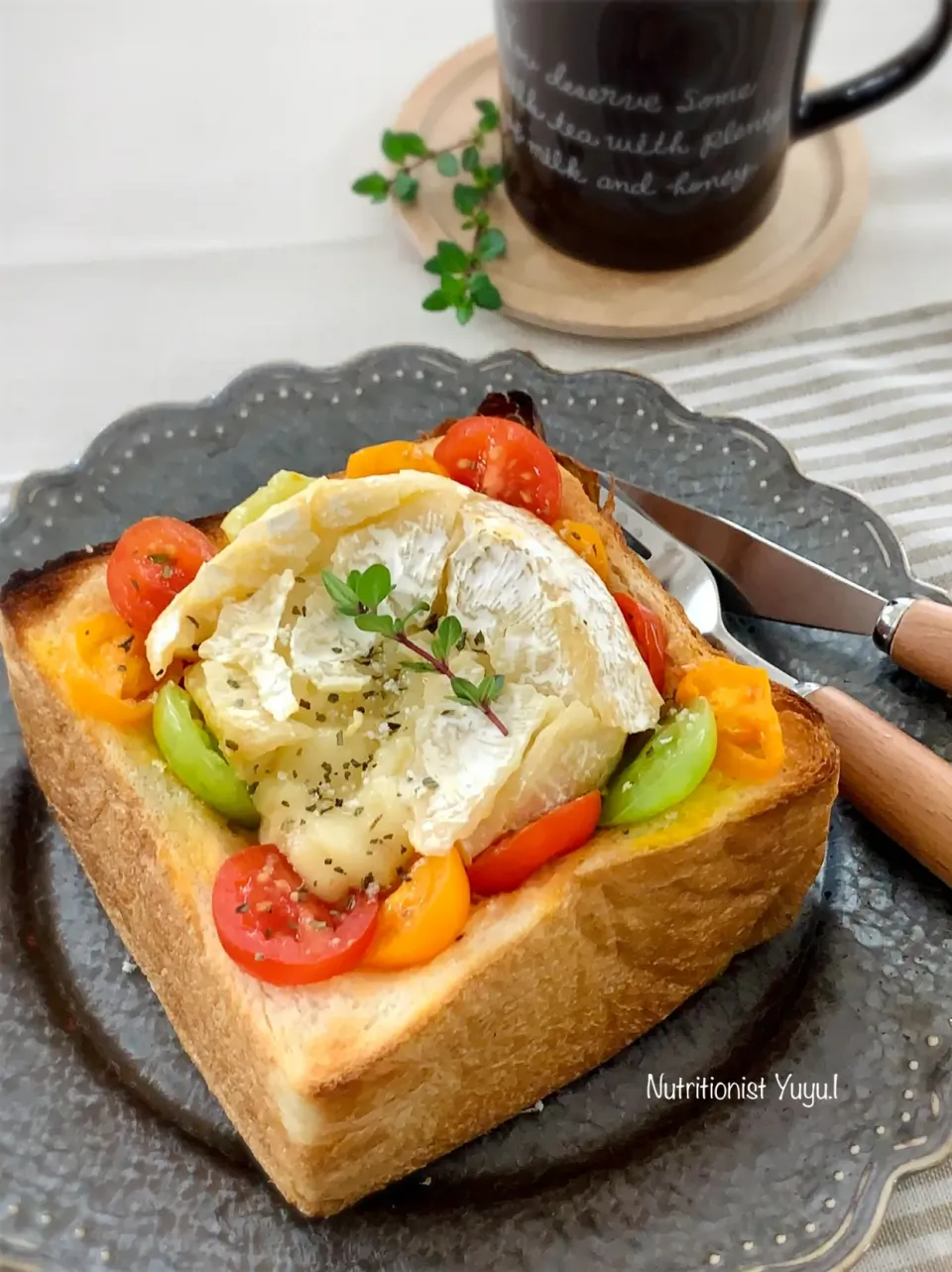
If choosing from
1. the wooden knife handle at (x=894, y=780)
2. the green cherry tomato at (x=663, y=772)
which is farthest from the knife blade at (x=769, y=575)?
the green cherry tomato at (x=663, y=772)

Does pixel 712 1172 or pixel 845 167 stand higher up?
pixel 845 167

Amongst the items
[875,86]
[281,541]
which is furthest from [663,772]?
[875,86]

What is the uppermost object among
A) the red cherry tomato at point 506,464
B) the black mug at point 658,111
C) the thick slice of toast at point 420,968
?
the black mug at point 658,111

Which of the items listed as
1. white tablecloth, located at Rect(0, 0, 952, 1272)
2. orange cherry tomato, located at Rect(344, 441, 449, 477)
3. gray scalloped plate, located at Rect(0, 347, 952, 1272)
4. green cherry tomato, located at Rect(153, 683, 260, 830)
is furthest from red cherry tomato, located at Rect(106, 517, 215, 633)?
white tablecloth, located at Rect(0, 0, 952, 1272)

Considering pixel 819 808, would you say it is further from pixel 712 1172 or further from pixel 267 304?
pixel 267 304

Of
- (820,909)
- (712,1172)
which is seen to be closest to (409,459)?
(820,909)

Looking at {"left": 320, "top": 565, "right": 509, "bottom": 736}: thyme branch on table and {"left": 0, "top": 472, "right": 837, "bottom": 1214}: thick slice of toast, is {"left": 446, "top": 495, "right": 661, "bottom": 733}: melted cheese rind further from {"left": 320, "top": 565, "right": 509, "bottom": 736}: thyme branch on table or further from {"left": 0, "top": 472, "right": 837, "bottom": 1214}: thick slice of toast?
{"left": 0, "top": 472, "right": 837, "bottom": 1214}: thick slice of toast

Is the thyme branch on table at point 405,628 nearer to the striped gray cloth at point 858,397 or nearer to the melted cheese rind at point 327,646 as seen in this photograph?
the melted cheese rind at point 327,646
